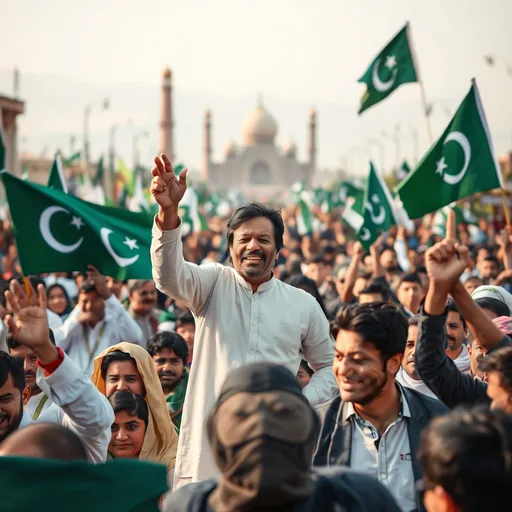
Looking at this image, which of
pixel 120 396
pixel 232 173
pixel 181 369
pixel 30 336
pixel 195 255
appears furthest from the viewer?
pixel 232 173

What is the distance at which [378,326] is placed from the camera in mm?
3619

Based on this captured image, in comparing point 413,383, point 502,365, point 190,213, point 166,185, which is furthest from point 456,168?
point 190,213

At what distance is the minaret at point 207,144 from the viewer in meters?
125

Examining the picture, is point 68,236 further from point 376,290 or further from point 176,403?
point 376,290

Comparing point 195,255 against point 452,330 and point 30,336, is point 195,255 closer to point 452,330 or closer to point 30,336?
point 452,330

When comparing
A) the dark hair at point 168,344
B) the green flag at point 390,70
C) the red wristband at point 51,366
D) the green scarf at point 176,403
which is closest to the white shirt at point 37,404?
the green scarf at point 176,403

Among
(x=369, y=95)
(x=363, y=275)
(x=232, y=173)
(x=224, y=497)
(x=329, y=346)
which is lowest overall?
(x=224, y=497)

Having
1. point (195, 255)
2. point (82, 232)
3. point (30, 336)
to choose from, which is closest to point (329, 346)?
point (30, 336)

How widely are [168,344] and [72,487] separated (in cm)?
397

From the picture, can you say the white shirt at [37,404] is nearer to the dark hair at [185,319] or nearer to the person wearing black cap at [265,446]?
the dark hair at [185,319]

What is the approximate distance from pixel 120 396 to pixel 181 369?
54.2 inches

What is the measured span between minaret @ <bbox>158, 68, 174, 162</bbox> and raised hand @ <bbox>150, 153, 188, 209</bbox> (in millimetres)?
85276

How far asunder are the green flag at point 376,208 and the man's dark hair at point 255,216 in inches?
269

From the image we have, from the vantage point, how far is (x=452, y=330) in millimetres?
6207
